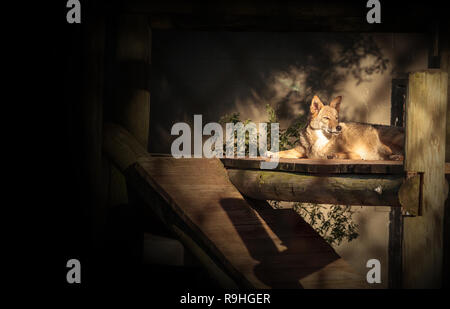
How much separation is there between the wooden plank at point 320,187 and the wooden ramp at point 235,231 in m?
0.21

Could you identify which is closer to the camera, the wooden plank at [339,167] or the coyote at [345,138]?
the wooden plank at [339,167]

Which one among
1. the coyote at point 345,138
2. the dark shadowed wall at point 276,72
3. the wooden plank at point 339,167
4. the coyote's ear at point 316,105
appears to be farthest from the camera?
the dark shadowed wall at point 276,72

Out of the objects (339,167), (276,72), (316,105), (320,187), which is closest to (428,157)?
(339,167)

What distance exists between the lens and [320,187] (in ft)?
13.3

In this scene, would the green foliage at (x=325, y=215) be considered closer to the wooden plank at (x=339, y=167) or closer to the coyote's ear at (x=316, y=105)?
the coyote's ear at (x=316, y=105)

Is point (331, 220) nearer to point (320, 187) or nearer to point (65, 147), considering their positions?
point (320, 187)

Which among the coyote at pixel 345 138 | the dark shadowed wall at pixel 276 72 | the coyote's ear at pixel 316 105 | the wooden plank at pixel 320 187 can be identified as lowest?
the wooden plank at pixel 320 187

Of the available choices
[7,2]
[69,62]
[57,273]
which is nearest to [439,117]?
[69,62]

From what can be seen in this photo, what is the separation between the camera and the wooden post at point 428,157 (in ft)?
9.84

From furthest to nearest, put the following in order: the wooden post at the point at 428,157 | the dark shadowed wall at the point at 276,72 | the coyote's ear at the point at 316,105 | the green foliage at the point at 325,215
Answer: the dark shadowed wall at the point at 276,72
the green foliage at the point at 325,215
the coyote's ear at the point at 316,105
the wooden post at the point at 428,157

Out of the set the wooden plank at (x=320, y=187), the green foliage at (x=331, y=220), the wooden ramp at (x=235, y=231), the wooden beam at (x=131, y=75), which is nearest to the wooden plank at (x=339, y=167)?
the wooden plank at (x=320, y=187)

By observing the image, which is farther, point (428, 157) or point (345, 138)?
point (345, 138)

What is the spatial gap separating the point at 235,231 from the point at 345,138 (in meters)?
1.93

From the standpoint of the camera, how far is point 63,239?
170 inches
